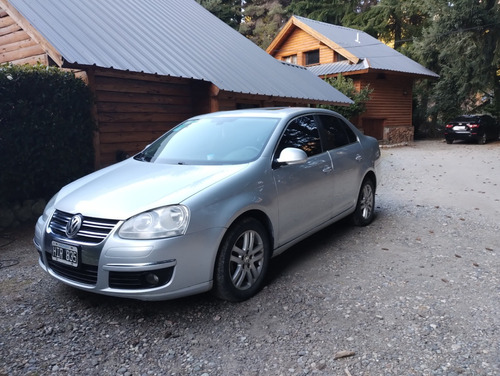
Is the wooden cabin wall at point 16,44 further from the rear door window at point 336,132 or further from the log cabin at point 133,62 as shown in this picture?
the rear door window at point 336,132

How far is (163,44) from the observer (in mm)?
9305

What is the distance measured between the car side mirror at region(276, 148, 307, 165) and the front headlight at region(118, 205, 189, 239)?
120cm

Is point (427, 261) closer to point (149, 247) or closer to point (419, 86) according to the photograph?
point (149, 247)

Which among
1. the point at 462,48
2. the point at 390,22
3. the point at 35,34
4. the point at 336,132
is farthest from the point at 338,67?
the point at 336,132

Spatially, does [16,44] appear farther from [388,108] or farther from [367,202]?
[388,108]

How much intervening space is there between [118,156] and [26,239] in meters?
3.03

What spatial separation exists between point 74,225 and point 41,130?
3.38m

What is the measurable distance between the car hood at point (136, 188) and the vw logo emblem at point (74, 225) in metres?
0.05

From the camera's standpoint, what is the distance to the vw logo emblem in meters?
3.09

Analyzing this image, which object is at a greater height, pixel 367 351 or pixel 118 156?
pixel 118 156

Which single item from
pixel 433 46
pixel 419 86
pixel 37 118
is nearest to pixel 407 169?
pixel 37 118

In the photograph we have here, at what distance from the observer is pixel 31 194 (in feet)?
20.3

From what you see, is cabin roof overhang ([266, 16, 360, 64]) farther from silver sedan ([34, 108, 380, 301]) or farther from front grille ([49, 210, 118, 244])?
front grille ([49, 210, 118, 244])

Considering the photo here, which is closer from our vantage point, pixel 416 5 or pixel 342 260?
pixel 342 260
